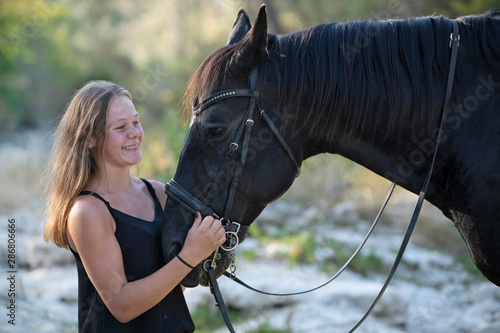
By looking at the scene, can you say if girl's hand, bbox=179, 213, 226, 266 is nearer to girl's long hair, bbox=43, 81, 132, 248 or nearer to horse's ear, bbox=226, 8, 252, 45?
girl's long hair, bbox=43, 81, 132, 248

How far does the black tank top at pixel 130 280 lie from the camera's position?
6.86ft

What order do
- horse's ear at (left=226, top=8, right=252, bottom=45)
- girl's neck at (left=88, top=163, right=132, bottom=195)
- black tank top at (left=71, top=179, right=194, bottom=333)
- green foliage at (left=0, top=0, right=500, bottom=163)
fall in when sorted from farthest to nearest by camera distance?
green foliage at (left=0, top=0, right=500, bottom=163)
horse's ear at (left=226, top=8, right=252, bottom=45)
girl's neck at (left=88, top=163, right=132, bottom=195)
black tank top at (left=71, top=179, right=194, bottom=333)

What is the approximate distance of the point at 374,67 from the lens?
6.90 feet

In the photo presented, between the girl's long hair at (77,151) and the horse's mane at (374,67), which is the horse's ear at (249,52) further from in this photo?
the girl's long hair at (77,151)

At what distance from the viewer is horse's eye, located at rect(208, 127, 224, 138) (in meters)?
2.05

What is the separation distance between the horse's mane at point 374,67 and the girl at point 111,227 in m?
0.48

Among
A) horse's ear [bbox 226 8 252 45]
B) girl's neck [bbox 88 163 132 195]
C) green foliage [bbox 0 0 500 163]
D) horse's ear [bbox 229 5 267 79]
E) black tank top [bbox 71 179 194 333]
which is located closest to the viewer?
horse's ear [bbox 229 5 267 79]

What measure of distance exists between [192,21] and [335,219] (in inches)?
409

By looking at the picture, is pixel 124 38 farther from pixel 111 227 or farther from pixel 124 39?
pixel 111 227

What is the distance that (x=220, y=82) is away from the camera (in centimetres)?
209

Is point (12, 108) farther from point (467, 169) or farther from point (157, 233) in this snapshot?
point (467, 169)

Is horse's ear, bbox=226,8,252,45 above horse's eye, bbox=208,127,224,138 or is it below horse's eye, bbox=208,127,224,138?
above

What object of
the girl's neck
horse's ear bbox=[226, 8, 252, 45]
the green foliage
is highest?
the green foliage

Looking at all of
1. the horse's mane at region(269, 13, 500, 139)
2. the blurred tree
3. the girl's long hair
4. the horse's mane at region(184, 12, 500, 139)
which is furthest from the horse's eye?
the blurred tree
